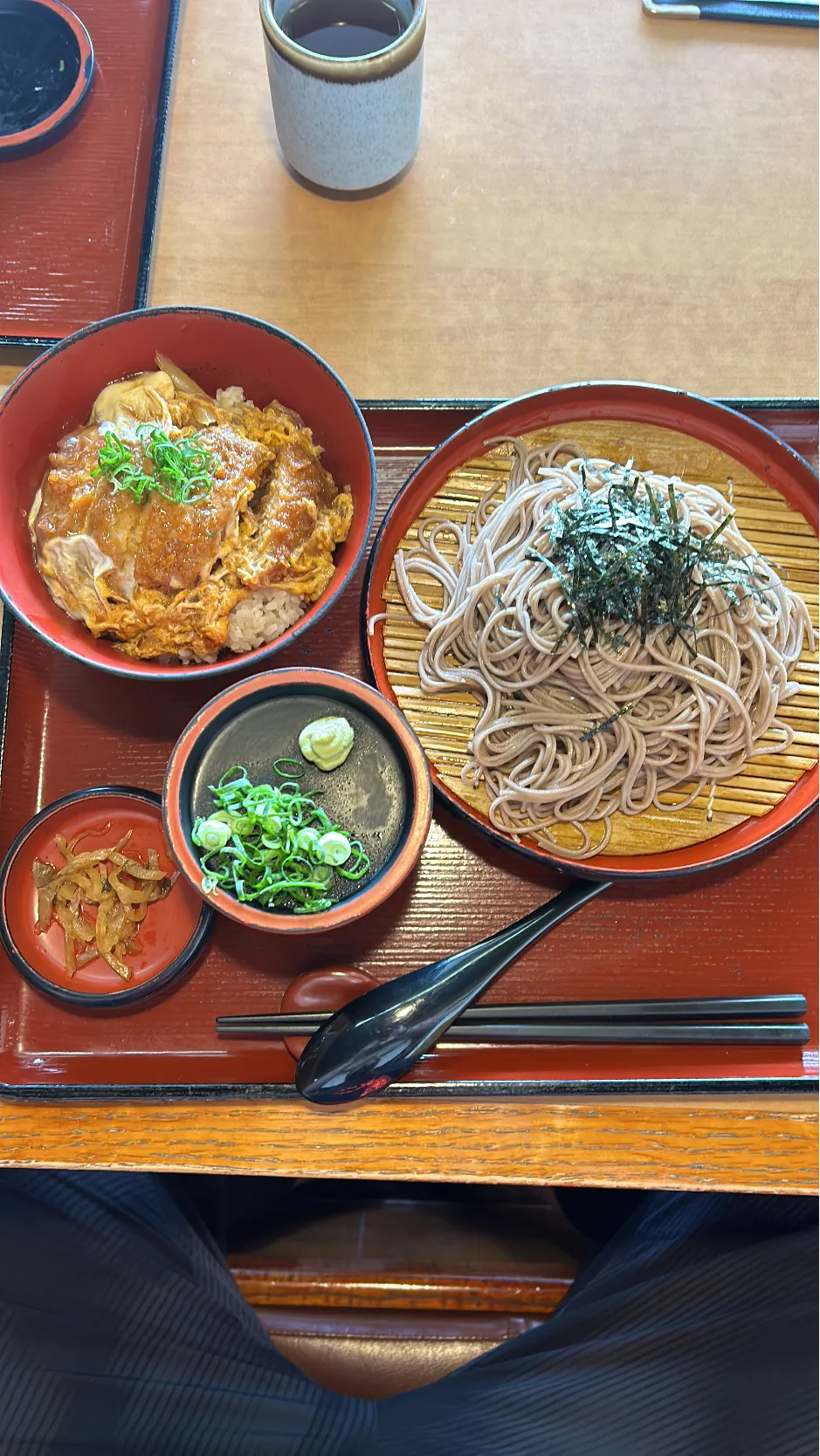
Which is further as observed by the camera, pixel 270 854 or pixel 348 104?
pixel 348 104

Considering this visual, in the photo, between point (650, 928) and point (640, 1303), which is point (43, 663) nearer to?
point (650, 928)

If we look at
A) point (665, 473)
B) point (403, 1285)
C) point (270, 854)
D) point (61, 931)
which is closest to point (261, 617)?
point (270, 854)

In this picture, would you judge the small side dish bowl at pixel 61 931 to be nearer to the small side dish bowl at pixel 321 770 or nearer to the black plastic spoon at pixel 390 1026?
the small side dish bowl at pixel 321 770

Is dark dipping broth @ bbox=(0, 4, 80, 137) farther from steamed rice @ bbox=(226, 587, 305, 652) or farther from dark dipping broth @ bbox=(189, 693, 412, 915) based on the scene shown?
dark dipping broth @ bbox=(189, 693, 412, 915)

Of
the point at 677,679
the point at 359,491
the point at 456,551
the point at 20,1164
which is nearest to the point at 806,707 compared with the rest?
the point at 677,679

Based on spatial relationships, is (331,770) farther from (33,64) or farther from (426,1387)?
(33,64)

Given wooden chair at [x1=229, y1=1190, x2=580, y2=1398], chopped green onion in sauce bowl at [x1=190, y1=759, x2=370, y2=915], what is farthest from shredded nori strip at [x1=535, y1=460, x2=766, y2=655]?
wooden chair at [x1=229, y1=1190, x2=580, y2=1398]
